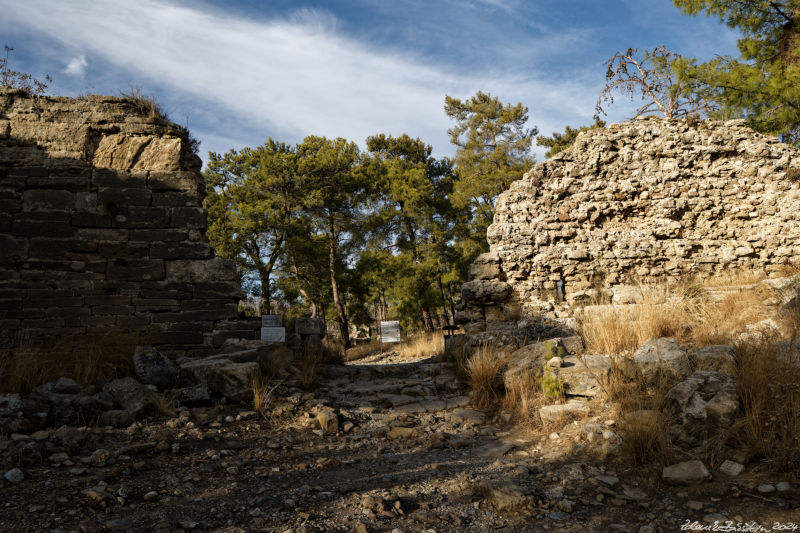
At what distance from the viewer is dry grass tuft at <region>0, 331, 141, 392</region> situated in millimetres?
4695

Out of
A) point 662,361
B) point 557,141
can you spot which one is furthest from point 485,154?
point 662,361

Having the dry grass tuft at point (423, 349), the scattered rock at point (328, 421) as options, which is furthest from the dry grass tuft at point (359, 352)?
the scattered rock at point (328, 421)

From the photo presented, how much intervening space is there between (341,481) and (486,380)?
9.41ft

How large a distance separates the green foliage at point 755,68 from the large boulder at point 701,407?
12.1 metres

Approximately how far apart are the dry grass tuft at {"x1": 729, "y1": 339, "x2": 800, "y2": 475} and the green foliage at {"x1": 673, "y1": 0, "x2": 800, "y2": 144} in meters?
11.8

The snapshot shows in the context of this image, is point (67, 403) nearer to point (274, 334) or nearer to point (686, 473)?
point (274, 334)

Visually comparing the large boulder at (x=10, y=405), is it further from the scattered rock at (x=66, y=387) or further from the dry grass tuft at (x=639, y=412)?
the dry grass tuft at (x=639, y=412)

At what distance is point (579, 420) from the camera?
4.22m

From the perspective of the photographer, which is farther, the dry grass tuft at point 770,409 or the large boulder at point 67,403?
the large boulder at point 67,403

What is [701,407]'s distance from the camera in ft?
11.1

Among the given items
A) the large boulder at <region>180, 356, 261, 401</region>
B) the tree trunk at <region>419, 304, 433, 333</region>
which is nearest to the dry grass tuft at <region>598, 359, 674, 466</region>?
the large boulder at <region>180, 356, 261, 401</region>

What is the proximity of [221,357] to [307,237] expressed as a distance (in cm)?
1546

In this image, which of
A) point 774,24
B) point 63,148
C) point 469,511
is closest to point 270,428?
point 469,511

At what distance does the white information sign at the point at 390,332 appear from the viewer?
17984mm
